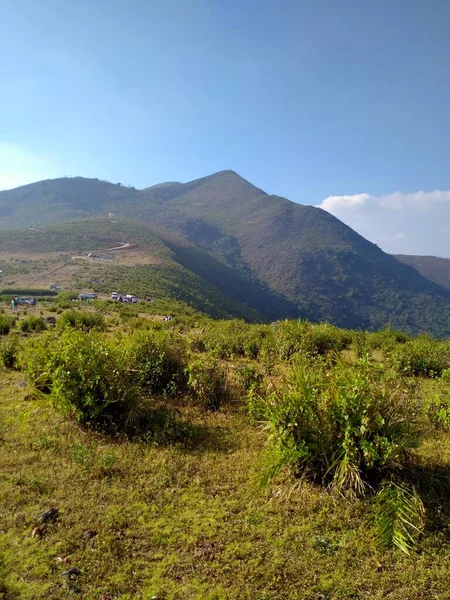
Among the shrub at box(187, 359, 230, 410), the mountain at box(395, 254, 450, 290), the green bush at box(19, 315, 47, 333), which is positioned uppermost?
the mountain at box(395, 254, 450, 290)

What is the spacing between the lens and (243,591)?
9.36ft

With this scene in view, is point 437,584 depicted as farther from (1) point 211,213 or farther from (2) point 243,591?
(1) point 211,213

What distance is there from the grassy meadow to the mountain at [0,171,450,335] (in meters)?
66.9

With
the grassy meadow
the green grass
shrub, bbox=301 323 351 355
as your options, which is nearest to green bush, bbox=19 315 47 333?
the grassy meadow

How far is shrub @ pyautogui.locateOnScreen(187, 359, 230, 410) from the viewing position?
675 cm

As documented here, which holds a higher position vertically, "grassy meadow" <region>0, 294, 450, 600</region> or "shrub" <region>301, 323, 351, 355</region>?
"shrub" <region>301, 323, 351, 355</region>

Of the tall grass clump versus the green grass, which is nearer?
the green grass

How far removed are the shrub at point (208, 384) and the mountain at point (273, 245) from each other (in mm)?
65498

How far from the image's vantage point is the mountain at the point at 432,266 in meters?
134

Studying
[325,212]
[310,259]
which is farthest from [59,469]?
[325,212]

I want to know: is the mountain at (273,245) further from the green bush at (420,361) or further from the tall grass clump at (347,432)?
the tall grass clump at (347,432)

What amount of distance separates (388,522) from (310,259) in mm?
113126

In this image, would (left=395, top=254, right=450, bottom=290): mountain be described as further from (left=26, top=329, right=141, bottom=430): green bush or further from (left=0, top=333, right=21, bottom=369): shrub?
(left=26, top=329, right=141, bottom=430): green bush

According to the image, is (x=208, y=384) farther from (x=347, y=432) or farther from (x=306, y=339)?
(x=306, y=339)
